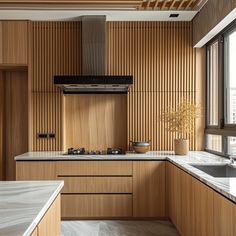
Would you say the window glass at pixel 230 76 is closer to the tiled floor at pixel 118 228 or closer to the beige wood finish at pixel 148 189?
the beige wood finish at pixel 148 189

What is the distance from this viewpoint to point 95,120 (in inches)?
202

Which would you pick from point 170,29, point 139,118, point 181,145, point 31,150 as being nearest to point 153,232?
point 181,145

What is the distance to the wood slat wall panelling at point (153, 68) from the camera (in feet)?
16.6

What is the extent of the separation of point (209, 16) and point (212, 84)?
1.11 meters

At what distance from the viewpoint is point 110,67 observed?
16.6ft

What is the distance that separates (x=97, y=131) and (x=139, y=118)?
0.66 metres

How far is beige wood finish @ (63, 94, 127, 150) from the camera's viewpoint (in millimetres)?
5121

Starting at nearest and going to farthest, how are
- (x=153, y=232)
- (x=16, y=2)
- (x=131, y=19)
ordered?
(x=153, y=232) → (x=16, y=2) → (x=131, y=19)

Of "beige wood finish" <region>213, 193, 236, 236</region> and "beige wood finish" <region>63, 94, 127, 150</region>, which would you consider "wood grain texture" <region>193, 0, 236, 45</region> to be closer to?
"beige wood finish" <region>63, 94, 127, 150</region>

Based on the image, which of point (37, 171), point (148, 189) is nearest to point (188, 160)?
point (148, 189)

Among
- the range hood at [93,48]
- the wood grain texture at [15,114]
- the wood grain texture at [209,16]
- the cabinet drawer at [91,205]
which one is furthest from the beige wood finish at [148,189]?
the wood grain texture at [15,114]

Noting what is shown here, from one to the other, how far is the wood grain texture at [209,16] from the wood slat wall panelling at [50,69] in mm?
1709

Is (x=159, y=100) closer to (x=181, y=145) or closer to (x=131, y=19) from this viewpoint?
(x=181, y=145)

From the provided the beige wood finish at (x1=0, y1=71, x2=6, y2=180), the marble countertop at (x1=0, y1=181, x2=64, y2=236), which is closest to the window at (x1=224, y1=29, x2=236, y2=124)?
the marble countertop at (x1=0, y1=181, x2=64, y2=236)
